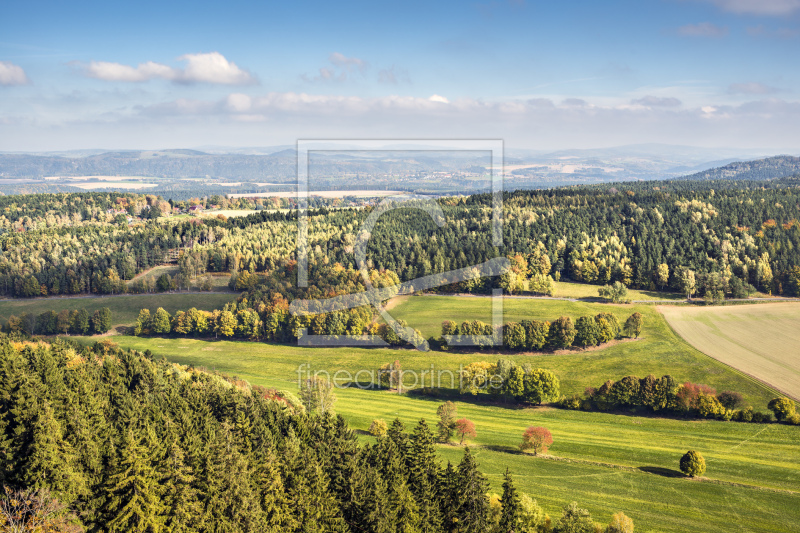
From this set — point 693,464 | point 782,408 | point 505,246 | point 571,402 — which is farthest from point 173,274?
point 782,408

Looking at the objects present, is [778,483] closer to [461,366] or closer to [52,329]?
[461,366]

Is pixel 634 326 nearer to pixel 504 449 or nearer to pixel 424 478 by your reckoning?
pixel 504 449

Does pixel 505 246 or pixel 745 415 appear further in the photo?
pixel 505 246

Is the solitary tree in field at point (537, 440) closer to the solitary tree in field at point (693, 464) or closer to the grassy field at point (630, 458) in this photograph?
the grassy field at point (630, 458)

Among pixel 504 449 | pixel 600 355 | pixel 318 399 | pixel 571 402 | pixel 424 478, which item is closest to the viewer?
pixel 424 478

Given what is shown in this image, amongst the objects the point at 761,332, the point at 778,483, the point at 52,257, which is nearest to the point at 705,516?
the point at 778,483

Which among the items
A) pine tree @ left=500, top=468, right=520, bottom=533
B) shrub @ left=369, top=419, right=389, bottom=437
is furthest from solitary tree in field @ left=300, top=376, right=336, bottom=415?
pine tree @ left=500, top=468, right=520, bottom=533
